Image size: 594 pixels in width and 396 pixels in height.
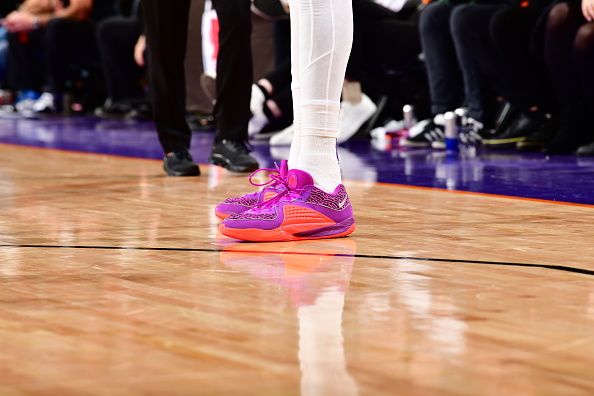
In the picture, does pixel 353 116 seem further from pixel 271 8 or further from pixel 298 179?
pixel 298 179

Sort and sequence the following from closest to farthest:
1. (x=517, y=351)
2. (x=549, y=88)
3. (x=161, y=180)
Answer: (x=517, y=351) < (x=161, y=180) < (x=549, y=88)

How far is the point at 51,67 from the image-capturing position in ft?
27.1

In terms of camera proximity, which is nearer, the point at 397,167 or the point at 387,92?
the point at 397,167

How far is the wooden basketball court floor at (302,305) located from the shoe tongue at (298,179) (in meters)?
0.12

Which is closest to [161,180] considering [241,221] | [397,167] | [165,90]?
[165,90]

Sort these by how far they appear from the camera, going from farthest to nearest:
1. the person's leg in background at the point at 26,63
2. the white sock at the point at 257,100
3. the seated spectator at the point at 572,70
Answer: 1. the person's leg in background at the point at 26,63
2. the white sock at the point at 257,100
3. the seated spectator at the point at 572,70

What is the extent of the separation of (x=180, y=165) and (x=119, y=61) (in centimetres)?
413

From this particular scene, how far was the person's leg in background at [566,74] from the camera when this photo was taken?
4.25 m

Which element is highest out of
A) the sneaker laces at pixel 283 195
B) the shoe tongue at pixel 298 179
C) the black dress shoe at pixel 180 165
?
the shoe tongue at pixel 298 179

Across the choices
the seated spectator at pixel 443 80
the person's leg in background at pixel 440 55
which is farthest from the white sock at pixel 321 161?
the person's leg in background at pixel 440 55

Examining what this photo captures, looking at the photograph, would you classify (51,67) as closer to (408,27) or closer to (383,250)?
(408,27)

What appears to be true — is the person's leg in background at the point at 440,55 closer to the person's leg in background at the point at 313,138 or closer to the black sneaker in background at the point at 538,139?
the black sneaker in background at the point at 538,139

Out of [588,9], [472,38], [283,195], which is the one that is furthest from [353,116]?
[283,195]

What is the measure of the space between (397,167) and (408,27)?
1.44 m
